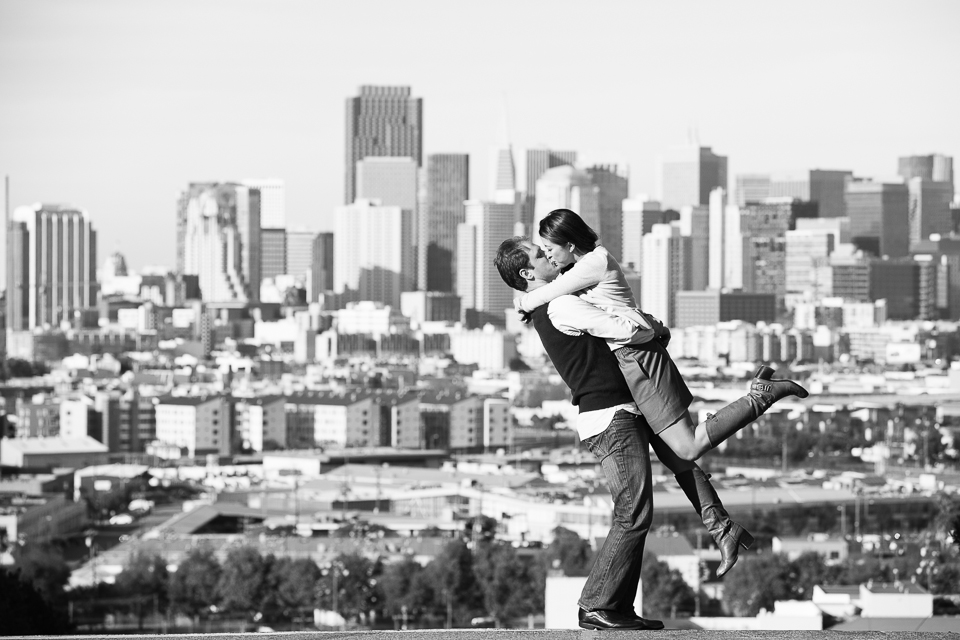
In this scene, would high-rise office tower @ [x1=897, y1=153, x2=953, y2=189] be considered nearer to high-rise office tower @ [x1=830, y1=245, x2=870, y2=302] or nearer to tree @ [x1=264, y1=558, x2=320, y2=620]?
high-rise office tower @ [x1=830, y1=245, x2=870, y2=302]

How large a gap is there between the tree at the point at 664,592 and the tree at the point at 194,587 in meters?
3.02

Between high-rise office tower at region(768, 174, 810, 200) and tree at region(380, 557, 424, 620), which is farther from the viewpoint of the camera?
high-rise office tower at region(768, 174, 810, 200)

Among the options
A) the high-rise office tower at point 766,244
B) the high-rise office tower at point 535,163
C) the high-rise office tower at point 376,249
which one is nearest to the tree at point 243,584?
the high-rise office tower at point 766,244

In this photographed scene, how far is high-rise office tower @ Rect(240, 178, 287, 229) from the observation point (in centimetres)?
Answer: 8031

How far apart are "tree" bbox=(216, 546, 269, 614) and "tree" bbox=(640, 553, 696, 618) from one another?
2.69 m

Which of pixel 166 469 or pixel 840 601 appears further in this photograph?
pixel 166 469

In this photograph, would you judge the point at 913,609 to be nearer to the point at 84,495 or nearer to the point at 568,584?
the point at 568,584

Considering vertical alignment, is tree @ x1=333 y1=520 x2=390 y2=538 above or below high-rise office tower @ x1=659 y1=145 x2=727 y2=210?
below

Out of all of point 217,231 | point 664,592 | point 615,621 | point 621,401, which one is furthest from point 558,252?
point 217,231

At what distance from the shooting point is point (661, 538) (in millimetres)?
14906

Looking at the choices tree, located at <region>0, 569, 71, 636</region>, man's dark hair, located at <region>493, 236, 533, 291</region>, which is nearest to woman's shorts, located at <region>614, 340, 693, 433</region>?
man's dark hair, located at <region>493, 236, 533, 291</region>

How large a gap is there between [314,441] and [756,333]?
20158mm

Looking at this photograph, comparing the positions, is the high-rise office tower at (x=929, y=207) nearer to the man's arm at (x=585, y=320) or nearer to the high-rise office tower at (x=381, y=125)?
the high-rise office tower at (x=381, y=125)

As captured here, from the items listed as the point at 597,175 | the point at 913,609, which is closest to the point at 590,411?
the point at 913,609
